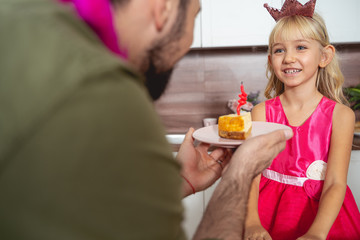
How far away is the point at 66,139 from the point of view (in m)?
0.32

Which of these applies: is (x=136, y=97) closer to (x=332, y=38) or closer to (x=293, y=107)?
(x=293, y=107)

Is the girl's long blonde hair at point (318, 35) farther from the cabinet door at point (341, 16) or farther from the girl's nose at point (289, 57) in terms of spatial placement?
the cabinet door at point (341, 16)

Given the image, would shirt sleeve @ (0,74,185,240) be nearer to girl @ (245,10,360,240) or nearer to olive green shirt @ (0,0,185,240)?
olive green shirt @ (0,0,185,240)

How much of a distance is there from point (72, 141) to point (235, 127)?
2.96 feet

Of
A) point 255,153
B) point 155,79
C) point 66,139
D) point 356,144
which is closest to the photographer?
point 66,139

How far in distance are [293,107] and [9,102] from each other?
1307mm

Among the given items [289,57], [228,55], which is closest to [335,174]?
[289,57]

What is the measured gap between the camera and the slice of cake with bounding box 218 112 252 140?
3.79 feet

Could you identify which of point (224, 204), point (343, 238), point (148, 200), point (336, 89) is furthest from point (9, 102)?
point (336, 89)

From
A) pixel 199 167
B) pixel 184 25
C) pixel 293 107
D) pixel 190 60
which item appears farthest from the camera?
pixel 190 60

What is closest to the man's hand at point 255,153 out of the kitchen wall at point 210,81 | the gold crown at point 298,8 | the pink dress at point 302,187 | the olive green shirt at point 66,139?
the pink dress at point 302,187

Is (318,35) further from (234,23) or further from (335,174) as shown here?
(234,23)

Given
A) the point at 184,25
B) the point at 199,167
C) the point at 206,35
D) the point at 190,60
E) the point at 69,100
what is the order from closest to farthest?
the point at 69,100 → the point at 184,25 → the point at 199,167 → the point at 206,35 → the point at 190,60

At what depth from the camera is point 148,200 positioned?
367 millimetres
